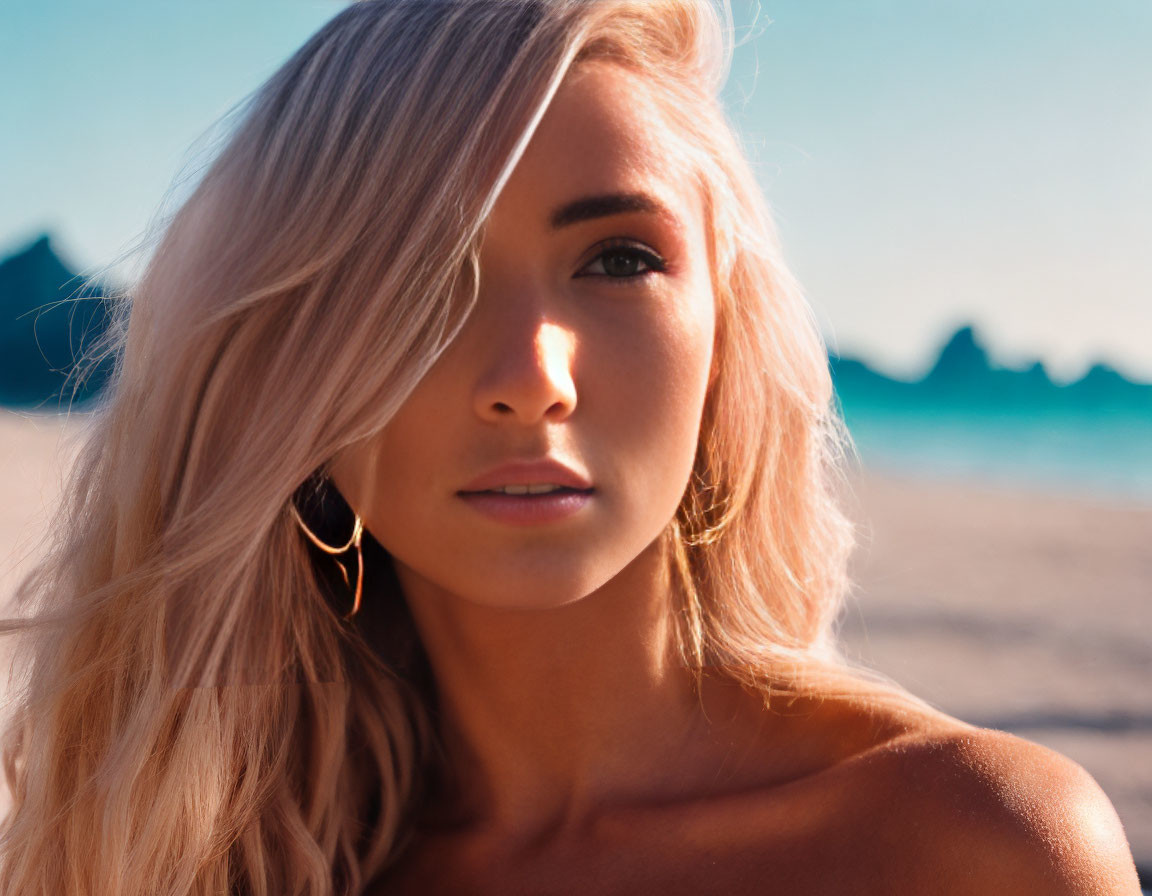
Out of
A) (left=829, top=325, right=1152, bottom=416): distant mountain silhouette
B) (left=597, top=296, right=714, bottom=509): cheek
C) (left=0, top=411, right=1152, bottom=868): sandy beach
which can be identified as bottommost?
(left=0, top=411, right=1152, bottom=868): sandy beach

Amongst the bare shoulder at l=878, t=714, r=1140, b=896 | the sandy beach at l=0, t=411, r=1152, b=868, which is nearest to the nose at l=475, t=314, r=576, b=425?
the bare shoulder at l=878, t=714, r=1140, b=896

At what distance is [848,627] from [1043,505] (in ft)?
23.9

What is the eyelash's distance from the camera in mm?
1728

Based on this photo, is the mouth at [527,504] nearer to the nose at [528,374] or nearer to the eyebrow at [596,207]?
the nose at [528,374]

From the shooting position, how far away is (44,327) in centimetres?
245

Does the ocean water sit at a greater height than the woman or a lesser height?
greater


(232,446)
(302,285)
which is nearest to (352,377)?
(302,285)

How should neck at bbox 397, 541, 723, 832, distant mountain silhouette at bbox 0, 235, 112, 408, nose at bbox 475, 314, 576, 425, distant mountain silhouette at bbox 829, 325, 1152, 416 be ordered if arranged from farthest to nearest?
distant mountain silhouette at bbox 829, 325, 1152, 416 < distant mountain silhouette at bbox 0, 235, 112, 408 < neck at bbox 397, 541, 723, 832 < nose at bbox 475, 314, 576, 425

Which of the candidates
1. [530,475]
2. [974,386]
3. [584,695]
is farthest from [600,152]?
[974,386]

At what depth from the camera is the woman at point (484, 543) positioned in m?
1.67

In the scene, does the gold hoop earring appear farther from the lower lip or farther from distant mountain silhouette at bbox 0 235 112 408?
distant mountain silhouette at bbox 0 235 112 408

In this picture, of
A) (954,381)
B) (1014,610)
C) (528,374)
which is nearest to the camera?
(528,374)

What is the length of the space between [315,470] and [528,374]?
0.48 meters

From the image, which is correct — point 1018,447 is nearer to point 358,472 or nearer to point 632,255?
point 632,255
